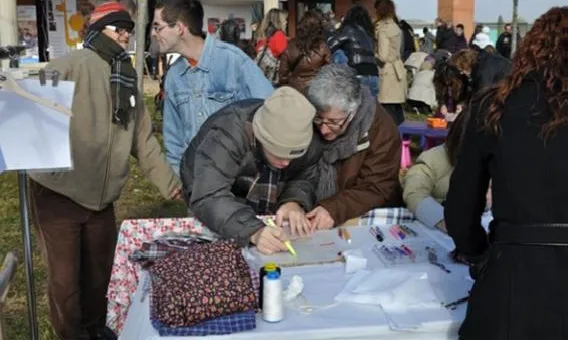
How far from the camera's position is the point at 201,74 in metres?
3.08

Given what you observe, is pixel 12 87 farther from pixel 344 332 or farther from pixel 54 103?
pixel 344 332

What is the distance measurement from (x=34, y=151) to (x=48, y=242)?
0.93 metres

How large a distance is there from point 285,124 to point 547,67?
2.94ft

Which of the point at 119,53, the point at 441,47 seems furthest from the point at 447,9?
the point at 119,53

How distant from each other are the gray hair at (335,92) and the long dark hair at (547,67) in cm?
91

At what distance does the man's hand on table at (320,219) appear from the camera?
2432 millimetres

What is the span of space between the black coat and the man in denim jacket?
164 centimetres

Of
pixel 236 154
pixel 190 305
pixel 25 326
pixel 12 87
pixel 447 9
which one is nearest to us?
pixel 190 305

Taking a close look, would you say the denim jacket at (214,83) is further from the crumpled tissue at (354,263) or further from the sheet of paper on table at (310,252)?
the crumpled tissue at (354,263)

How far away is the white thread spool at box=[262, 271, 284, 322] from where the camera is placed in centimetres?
171

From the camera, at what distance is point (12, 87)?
196 cm

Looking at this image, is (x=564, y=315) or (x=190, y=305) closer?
(x=564, y=315)

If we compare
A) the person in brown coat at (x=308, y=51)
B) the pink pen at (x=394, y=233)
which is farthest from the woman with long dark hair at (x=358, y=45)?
the pink pen at (x=394, y=233)

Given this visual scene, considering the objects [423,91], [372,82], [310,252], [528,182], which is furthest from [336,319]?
[423,91]
